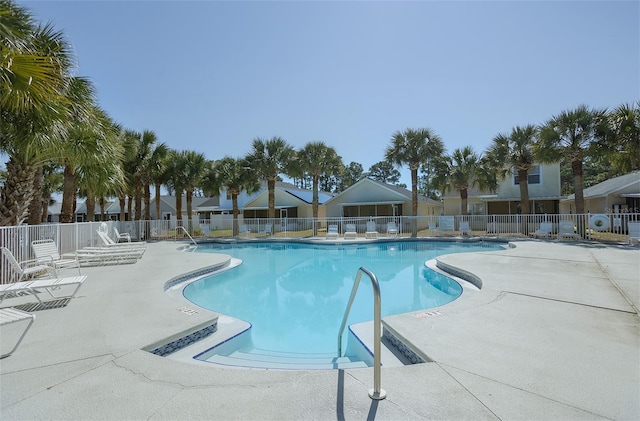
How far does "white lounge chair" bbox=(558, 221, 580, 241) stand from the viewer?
16.3 meters

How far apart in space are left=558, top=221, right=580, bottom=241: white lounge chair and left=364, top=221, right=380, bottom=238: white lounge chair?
9709 mm

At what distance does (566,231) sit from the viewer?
1652cm

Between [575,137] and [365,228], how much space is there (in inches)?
514

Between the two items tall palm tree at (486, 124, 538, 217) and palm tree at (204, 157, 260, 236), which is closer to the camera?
tall palm tree at (486, 124, 538, 217)

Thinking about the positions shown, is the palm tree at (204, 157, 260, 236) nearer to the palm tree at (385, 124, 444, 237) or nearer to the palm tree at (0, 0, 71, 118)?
the palm tree at (385, 124, 444, 237)

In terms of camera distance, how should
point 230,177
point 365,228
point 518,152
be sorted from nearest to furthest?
point 518,152 < point 365,228 < point 230,177

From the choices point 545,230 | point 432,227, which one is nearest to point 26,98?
point 432,227

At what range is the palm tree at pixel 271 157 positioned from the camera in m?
24.0

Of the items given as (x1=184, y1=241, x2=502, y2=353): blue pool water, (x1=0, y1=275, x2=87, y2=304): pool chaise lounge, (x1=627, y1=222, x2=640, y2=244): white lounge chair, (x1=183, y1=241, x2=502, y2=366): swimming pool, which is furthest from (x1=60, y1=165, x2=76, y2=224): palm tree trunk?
(x1=627, y1=222, x2=640, y2=244): white lounge chair

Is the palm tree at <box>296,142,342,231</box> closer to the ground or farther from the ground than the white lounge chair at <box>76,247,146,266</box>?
farther from the ground

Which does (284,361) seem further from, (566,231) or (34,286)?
(566,231)

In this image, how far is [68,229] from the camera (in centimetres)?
1075

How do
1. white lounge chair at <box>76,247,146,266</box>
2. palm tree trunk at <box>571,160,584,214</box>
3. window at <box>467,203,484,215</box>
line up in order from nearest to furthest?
white lounge chair at <box>76,247,146,266</box> → palm tree trunk at <box>571,160,584,214</box> → window at <box>467,203,484,215</box>

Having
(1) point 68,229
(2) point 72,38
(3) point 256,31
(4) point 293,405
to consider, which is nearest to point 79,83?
(2) point 72,38
